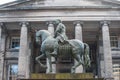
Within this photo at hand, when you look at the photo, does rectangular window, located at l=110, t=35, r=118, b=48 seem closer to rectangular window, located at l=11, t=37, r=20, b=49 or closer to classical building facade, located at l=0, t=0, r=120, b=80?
classical building facade, located at l=0, t=0, r=120, b=80

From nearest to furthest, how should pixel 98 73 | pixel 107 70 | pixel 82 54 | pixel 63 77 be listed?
pixel 63 77
pixel 82 54
pixel 107 70
pixel 98 73

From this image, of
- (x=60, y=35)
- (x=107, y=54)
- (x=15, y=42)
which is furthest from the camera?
(x=15, y=42)

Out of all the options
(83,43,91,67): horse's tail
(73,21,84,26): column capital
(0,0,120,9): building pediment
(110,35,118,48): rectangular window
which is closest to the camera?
(83,43,91,67): horse's tail

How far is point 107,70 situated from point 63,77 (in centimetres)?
1947

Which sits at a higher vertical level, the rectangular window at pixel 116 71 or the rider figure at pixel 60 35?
the rider figure at pixel 60 35

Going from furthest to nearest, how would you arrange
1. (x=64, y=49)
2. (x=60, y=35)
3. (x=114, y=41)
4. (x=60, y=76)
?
1. (x=114, y=41)
2. (x=60, y=35)
3. (x=64, y=49)
4. (x=60, y=76)

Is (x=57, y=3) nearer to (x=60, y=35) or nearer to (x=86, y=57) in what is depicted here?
(x=60, y=35)

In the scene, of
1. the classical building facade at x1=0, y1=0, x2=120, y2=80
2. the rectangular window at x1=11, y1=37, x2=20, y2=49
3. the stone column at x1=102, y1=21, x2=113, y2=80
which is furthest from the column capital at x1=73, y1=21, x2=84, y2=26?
the rectangular window at x1=11, y1=37, x2=20, y2=49

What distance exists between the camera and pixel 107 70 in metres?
29.0

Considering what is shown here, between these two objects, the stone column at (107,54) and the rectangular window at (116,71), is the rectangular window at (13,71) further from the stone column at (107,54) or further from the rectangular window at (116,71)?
the rectangular window at (116,71)

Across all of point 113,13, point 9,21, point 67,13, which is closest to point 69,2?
point 67,13

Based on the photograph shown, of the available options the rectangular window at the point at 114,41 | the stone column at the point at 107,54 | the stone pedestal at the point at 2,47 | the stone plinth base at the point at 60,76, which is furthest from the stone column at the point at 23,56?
the stone plinth base at the point at 60,76

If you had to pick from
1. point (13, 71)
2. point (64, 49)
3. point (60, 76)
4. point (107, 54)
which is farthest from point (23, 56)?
point (60, 76)

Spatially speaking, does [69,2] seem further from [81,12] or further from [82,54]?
[82,54]
